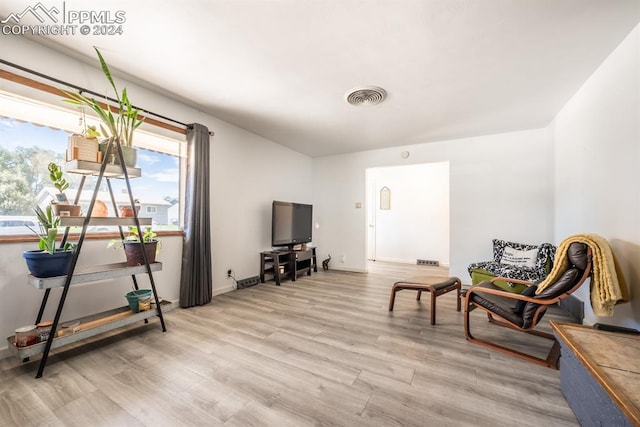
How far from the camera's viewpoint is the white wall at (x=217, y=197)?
1969 mm

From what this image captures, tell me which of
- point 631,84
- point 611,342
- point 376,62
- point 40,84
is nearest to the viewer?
point 611,342

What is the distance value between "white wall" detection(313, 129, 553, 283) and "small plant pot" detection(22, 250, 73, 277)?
4.38 meters

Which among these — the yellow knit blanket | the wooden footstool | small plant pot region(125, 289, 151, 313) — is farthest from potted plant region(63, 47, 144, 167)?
the yellow knit blanket

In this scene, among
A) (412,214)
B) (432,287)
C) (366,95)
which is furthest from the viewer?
(412,214)

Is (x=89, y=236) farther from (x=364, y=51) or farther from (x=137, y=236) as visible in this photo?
(x=364, y=51)

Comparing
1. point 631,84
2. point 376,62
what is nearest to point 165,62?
point 376,62

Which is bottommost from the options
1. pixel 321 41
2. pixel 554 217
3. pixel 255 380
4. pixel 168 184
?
pixel 255 380

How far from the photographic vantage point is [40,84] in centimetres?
205

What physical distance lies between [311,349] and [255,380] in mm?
541

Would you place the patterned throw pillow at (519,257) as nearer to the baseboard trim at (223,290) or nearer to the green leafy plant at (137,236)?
the baseboard trim at (223,290)

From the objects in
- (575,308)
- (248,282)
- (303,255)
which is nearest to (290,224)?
(303,255)

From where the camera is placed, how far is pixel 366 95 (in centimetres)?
279

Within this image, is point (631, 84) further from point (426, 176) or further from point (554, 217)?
point (426, 176)

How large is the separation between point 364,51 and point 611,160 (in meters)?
2.31
